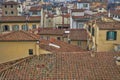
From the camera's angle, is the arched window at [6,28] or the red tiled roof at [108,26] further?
the arched window at [6,28]

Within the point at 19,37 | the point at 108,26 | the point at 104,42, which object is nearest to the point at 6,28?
the point at 104,42

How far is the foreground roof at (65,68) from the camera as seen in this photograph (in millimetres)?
15555

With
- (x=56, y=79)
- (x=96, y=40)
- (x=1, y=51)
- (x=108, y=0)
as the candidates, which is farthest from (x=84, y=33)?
(x=108, y=0)

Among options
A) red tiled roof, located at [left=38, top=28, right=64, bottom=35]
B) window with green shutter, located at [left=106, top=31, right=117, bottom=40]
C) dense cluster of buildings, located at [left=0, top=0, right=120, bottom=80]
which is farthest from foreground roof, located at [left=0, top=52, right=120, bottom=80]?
red tiled roof, located at [left=38, top=28, right=64, bottom=35]

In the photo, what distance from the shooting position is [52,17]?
64812mm

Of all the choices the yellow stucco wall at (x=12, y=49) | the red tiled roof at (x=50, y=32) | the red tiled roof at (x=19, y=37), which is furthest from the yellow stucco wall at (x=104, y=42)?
the red tiled roof at (x=50, y=32)

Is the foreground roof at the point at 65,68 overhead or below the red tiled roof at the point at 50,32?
overhead

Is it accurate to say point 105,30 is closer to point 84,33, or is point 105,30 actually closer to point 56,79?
point 84,33

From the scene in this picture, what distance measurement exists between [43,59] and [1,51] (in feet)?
27.7

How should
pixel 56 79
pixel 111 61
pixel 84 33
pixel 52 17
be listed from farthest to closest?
pixel 52 17 → pixel 84 33 → pixel 111 61 → pixel 56 79

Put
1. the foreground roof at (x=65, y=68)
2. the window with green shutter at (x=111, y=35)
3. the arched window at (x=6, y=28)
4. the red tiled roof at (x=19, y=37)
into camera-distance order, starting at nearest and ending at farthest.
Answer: the foreground roof at (x=65, y=68)
the red tiled roof at (x=19, y=37)
the window with green shutter at (x=111, y=35)
the arched window at (x=6, y=28)

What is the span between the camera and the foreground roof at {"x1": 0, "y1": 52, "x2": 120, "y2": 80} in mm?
15555

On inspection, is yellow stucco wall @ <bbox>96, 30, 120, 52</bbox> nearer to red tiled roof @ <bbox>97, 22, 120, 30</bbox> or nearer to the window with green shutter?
the window with green shutter

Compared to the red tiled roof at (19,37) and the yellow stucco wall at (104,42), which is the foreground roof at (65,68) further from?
the yellow stucco wall at (104,42)
